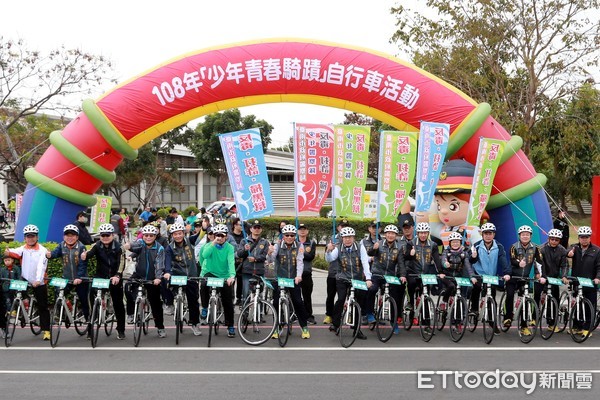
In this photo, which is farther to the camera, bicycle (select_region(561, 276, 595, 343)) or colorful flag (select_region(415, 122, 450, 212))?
colorful flag (select_region(415, 122, 450, 212))

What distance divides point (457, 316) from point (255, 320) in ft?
9.39

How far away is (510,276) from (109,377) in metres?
5.78

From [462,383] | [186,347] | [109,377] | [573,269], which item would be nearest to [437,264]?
[573,269]

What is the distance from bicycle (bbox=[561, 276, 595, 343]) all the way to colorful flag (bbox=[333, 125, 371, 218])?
3612 mm

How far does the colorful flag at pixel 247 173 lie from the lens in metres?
11.7

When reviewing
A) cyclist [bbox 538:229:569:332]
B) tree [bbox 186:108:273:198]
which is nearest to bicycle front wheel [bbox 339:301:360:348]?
cyclist [bbox 538:229:569:332]

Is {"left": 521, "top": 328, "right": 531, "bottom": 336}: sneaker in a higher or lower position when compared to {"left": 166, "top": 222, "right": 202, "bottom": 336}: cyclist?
lower

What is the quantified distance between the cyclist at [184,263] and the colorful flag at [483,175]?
4.96 meters

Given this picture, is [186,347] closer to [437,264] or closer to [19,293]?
[19,293]

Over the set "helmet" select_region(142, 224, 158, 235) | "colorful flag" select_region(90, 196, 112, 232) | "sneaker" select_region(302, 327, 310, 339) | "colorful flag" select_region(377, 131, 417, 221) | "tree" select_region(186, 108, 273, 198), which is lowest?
"sneaker" select_region(302, 327, 310, 339)

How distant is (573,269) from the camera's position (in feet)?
34.6

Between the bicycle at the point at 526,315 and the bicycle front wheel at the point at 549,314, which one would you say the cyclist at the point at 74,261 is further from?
the bicycle front wheel at the point at 549,314

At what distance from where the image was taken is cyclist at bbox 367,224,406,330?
420 inches

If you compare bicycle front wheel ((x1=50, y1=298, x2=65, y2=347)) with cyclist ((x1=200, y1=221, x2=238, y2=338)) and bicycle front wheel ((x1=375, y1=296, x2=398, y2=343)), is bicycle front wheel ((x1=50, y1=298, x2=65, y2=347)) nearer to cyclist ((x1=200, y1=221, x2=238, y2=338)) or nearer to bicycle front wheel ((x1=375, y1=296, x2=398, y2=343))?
cyclist ((x1=200, y1=221, x2=238, y2=338))
